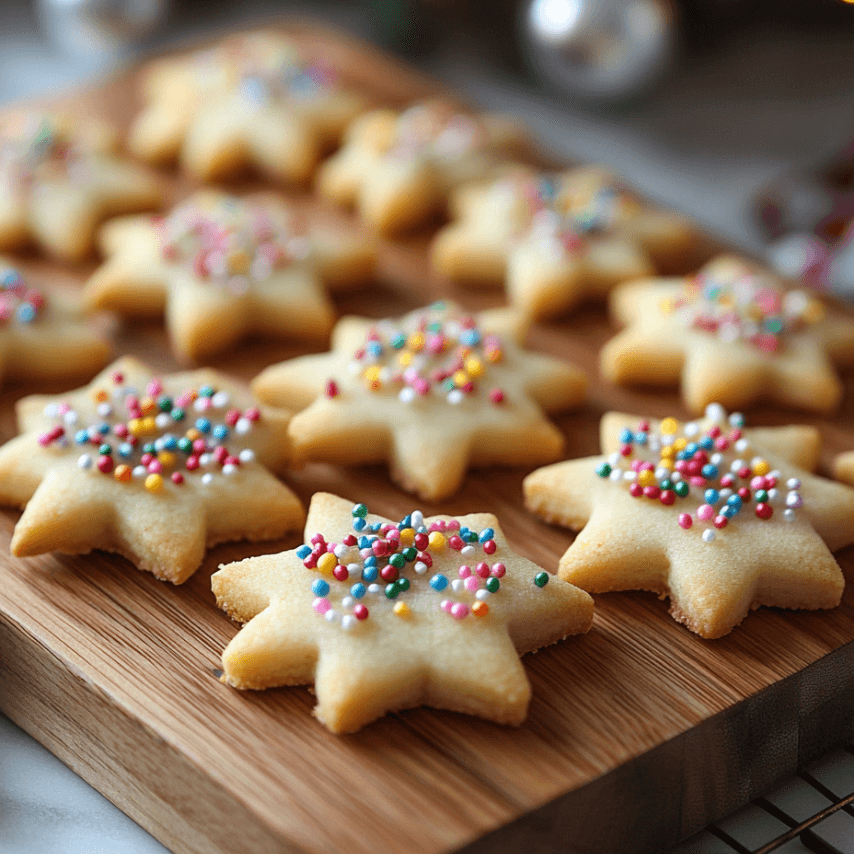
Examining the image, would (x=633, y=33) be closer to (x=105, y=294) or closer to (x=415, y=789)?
(x=105, y=294)

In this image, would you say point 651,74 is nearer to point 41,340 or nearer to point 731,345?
point 731,345

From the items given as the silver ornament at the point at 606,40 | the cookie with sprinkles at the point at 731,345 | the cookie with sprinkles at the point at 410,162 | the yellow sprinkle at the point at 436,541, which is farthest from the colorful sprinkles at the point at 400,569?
the silver ornament at the point at 606,40

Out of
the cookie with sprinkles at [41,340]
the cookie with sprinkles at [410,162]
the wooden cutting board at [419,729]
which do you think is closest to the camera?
the wooden cutting board at [419,729]

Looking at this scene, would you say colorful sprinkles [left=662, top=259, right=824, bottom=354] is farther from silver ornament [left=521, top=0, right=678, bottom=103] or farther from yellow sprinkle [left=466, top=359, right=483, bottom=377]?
silver ornament [left=521, top=0, right=678, bottom=103]

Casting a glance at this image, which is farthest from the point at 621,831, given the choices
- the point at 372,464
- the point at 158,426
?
the point at 158,426

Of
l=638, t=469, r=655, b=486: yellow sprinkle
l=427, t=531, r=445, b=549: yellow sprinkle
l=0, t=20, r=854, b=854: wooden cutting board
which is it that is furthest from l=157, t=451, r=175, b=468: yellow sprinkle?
l=638, t=469, r=655, b=486: yellow sprinkle

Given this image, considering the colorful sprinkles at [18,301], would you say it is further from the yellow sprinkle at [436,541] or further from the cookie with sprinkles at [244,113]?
the yellow sprinkle at [436,541]
